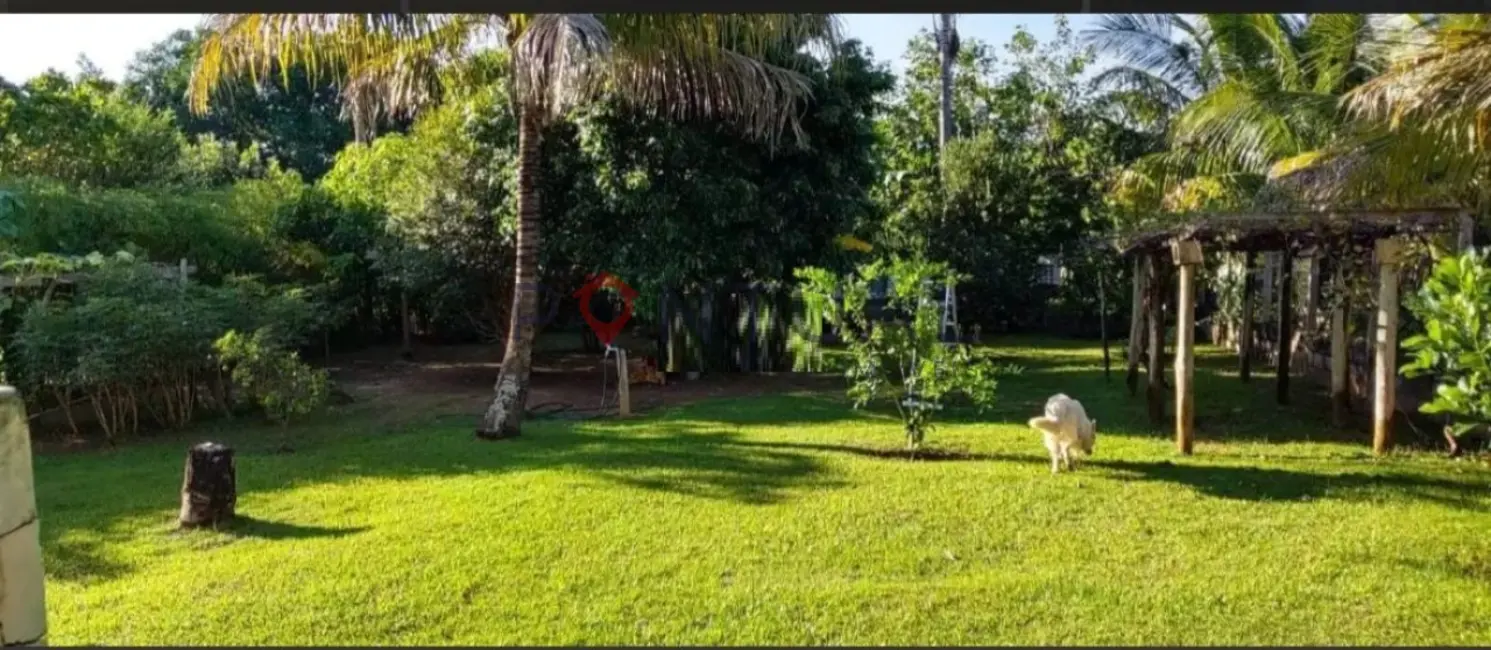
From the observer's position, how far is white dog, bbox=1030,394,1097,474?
6.49 m

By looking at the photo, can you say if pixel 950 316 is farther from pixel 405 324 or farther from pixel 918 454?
A: pixel 405 324

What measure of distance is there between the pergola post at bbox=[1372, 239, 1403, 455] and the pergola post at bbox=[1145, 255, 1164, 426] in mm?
1678

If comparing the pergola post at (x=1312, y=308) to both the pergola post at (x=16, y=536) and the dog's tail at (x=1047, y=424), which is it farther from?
the pergola post at (x=16, y=536)

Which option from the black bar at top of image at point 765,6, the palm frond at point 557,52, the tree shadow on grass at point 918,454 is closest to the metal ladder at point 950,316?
the tree shadow on grass at point 918,454

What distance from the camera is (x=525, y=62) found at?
7.30 m

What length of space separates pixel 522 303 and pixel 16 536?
540 cm

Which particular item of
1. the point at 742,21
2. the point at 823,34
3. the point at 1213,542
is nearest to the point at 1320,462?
the point at 1213,542

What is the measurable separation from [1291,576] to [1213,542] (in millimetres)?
550

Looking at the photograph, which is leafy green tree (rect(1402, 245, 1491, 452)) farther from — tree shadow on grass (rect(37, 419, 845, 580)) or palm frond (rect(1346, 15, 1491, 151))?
tree shadow on grass (rect(37, 419, 845, 580))

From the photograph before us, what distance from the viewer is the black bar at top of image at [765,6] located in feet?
7.06

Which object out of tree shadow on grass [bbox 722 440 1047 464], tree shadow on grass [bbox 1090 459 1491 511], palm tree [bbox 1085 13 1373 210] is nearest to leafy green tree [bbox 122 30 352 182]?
palm tree [bbox 1085 13 1373 210]

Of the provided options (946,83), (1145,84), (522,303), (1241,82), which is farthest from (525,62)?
(946,83)

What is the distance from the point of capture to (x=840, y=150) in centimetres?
1252

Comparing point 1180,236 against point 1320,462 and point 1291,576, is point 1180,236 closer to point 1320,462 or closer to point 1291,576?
point 1320,462
